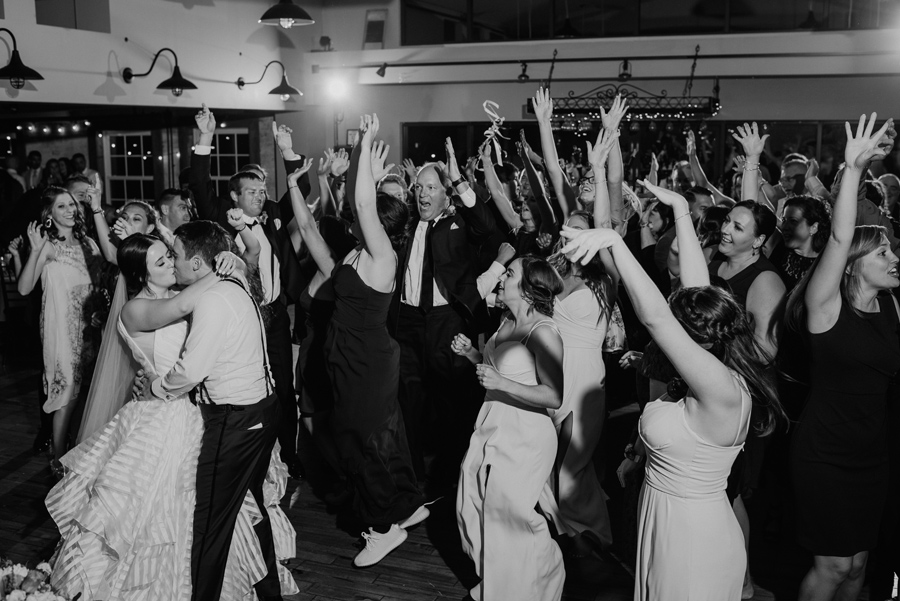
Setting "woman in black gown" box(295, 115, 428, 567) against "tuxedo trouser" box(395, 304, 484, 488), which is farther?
"tuxedo trouser" box(395, 304, 484, 488)

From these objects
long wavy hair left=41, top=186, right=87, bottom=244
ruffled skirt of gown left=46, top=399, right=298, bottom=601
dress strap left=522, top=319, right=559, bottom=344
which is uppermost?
long wavy hair left=41, top=186, right=87, bottom=244

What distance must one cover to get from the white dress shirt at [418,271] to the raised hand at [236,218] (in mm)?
818

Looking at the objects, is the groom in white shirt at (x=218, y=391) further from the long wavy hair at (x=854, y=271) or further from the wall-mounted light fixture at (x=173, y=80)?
the wall-mounted light fixture at (x=173, y=80)

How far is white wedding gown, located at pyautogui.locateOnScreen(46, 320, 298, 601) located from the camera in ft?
8.54

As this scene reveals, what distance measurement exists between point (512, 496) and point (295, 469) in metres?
1.87

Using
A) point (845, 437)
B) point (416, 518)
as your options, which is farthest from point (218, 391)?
point (845, 437)

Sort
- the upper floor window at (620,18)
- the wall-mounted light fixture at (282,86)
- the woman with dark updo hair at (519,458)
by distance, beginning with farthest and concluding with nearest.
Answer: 1. the upper floor window at (620,18)
2. the wall-mounted light fixture at (282,86)
3. the woman with dark updo hair at (519,458)

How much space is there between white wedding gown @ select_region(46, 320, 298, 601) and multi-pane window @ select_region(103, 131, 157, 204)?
9776mm

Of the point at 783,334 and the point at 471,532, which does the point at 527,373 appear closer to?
the point at 471,532

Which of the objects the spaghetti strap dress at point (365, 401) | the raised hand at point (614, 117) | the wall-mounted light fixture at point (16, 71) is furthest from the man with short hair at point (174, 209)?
the wall-mounted light fixture at point (16, 71)

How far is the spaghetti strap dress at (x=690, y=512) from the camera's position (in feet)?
6.94

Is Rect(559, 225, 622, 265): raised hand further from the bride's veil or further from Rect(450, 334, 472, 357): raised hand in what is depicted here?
the bride's veil

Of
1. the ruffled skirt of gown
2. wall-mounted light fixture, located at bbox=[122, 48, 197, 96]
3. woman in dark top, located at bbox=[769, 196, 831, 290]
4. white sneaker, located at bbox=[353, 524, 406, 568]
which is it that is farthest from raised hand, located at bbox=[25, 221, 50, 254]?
wall-mounted light fixture, located at bbox=[122, 48, 197, 96]

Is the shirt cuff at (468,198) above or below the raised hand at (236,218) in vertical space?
above
